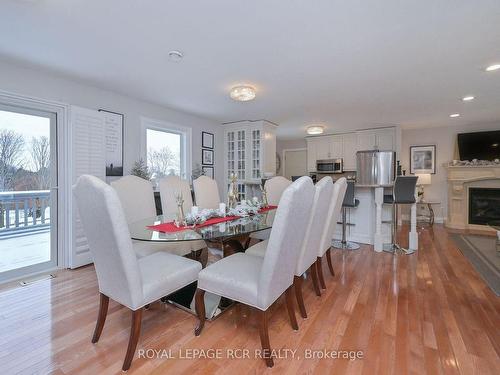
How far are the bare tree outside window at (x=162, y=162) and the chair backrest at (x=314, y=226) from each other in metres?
2.94

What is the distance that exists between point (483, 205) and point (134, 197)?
6458mm

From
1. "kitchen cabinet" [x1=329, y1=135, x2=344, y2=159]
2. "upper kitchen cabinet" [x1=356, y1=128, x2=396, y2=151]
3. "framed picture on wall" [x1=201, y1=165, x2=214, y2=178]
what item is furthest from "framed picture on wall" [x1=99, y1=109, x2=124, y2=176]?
"upper kitchen cabinet" [x1=356, y1=128, x2=396, y2=151]

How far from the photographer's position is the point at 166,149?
420 centimetres

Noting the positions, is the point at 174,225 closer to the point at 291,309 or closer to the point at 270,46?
the point at 291,309

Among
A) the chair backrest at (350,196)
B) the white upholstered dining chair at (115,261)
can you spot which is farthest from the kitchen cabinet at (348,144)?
the white upholstered dining chair at (115,261)

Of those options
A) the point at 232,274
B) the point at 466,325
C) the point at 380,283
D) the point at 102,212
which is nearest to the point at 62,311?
the point at 102,212

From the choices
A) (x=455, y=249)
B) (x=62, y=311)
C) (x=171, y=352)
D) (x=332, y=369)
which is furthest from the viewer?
(x=455, y=249)

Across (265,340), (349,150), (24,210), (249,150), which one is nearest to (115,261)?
(265,340)

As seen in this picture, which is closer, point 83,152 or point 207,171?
point 83,152

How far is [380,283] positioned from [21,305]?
3309 millimetres

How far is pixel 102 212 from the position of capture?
127 cm

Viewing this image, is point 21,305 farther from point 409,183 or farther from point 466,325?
point 409,183

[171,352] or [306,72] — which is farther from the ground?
[306,72]

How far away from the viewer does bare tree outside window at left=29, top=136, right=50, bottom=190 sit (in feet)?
9.04
